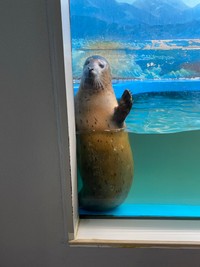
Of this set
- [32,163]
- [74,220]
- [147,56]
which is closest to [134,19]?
[147,56]

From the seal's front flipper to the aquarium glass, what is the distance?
0.02 meters

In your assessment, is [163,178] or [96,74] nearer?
[96,74]

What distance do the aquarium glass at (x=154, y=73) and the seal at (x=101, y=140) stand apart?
0.02 metres

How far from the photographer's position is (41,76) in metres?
0.78

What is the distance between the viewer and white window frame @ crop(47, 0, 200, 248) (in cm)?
77

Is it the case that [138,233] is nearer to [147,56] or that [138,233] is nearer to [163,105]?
[163,105]

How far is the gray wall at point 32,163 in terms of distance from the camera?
75 centimetres

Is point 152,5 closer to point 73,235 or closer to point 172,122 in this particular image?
point 172,122

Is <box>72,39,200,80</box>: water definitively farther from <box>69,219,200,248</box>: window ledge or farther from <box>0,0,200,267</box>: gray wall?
<box>69,219,200,248</box>: window ledge

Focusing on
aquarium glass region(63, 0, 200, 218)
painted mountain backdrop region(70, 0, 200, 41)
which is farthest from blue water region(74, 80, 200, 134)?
painted mountain backdrop region(70, 0, 200, 41)

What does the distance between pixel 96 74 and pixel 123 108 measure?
0.43 ft

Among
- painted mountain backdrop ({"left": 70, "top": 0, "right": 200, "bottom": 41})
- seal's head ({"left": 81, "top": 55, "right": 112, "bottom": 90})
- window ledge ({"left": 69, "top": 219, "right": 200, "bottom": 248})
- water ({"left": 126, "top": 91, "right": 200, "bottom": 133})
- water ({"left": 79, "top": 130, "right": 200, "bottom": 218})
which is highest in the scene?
painted mountain backdrop ({"left": 70, "top": 0, "right": 200, "bottom": 41})

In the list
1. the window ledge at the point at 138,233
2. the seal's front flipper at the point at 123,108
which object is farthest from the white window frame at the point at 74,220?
the seal's front flipper at the point at 123,108

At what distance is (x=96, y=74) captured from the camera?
0.92 metres
